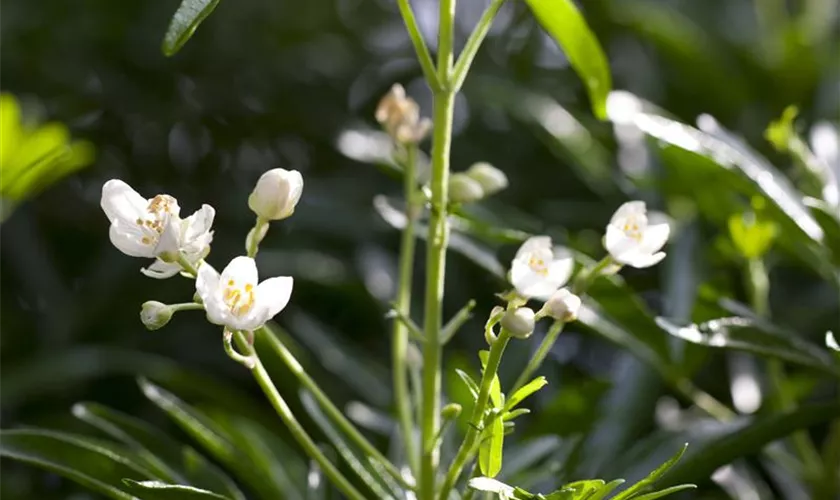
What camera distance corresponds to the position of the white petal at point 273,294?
554mm

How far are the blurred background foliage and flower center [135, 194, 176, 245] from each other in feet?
0.64

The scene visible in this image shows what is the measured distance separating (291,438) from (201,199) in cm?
43

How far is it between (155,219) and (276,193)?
74 millimetres

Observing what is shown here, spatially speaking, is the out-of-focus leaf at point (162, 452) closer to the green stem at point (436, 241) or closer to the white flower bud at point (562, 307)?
the green stem at point (436, 241)

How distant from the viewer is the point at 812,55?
51.3 inches

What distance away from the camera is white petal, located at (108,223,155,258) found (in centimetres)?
57

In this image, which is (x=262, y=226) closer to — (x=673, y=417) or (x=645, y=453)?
(x=645, y=453)

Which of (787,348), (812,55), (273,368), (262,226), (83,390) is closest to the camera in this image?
(262,226)

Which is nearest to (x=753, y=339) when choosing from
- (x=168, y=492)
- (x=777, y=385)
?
(x=777, y=385)

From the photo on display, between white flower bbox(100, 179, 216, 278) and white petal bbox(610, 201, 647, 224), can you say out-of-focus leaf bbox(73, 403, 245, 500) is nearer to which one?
white flower bbox(100, 179, 216, 278)

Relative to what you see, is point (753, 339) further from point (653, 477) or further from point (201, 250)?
point (201, 250)

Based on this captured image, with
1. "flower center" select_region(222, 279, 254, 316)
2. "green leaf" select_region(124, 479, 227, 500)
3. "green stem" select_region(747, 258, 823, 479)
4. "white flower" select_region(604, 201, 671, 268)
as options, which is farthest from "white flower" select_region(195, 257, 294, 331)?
"green stem" select_region(747, 258, 823, 479)

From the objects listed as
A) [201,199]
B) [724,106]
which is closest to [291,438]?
[201,199]

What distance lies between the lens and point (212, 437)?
0.73m
